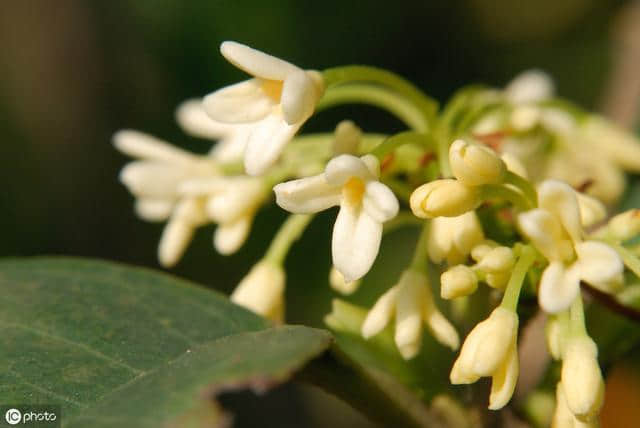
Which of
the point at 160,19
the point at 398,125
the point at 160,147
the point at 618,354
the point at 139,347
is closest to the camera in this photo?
the point at 139,347

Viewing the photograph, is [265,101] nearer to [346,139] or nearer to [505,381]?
[346,139]

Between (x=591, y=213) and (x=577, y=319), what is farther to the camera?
(x=591, y=213)

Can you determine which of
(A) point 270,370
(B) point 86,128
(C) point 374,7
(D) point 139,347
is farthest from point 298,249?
(A) point 270,370

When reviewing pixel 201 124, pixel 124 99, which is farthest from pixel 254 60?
pixel 124 99

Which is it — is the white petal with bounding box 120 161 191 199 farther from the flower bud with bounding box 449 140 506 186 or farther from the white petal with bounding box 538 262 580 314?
the white petal with bounding box 538 262 580 314

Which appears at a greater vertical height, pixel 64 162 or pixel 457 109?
pixel 457 109

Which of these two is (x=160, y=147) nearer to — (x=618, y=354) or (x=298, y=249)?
(x=618, y=354)
